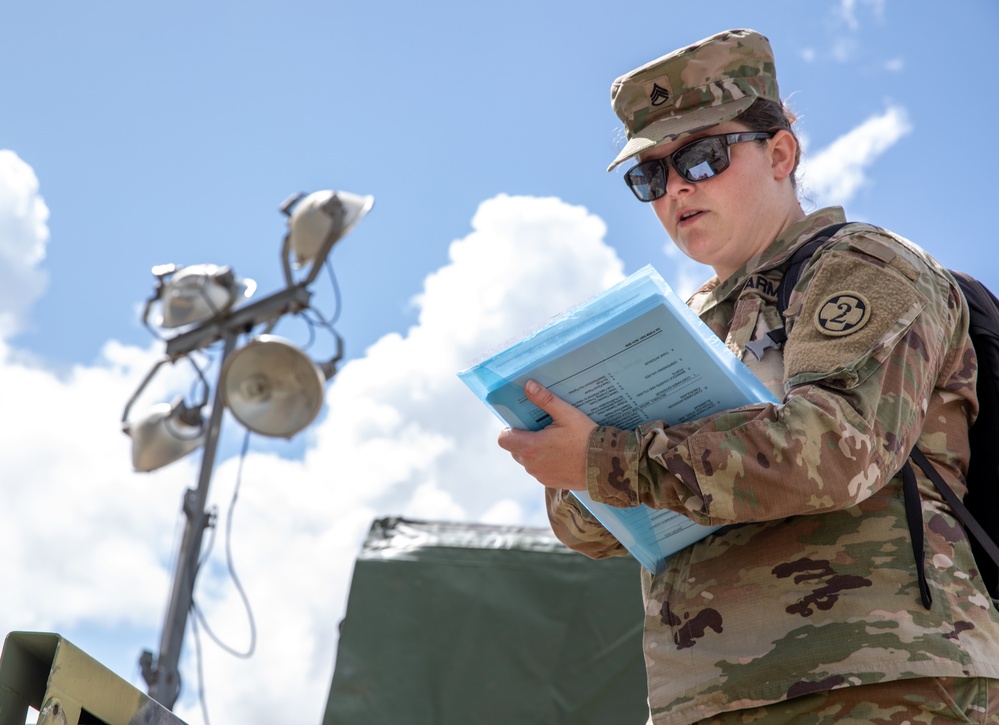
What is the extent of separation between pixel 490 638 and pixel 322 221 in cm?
384

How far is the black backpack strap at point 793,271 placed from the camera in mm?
2201

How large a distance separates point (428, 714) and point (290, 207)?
14.2ft

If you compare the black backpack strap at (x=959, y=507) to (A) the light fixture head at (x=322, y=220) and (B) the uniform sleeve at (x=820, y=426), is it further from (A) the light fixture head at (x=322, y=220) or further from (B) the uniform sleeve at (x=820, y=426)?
(A) the light fixture head at (x=322, y=220)

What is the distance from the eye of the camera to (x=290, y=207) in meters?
7.98

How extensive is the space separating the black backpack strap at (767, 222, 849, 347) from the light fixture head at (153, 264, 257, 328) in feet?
20.4

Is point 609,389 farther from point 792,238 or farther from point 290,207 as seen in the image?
point 290,207

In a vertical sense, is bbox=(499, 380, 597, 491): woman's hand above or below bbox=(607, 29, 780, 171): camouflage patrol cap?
below

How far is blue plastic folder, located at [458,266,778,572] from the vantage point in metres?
1.93

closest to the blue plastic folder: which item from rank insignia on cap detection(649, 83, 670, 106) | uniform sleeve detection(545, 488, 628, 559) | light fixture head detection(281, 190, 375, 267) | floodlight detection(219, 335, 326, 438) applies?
uniform sleeve detection(545, 488, 628, 559)

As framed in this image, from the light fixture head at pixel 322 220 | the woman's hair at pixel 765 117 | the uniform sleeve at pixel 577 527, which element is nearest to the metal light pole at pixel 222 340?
the light fixture head at pixel 322 220

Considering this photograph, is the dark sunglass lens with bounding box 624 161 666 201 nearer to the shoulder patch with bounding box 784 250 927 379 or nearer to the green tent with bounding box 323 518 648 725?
the shoulder patch with bounding box 784 250 927 379

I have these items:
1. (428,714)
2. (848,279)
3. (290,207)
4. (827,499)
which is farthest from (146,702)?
(290,207)

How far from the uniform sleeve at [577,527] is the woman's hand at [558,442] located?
46 cm

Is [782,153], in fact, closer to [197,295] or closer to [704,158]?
[704,158]
